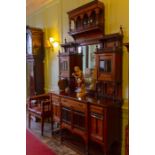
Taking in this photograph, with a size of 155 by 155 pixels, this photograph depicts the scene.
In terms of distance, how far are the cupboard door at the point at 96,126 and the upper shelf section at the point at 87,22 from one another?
1.28 m

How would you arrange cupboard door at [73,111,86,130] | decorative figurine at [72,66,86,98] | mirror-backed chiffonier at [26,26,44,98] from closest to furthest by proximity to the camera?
cupboard door at [73,111,86,130] → decorative figurine at [72,66,86,98] → mirror-backed chiffonier at [26,26,44,98]

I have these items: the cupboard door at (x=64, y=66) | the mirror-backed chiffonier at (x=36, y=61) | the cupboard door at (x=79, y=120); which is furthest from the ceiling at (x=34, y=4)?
the cupboard door at (x=79, y=120)

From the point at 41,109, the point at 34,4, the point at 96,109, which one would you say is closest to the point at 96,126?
the point at 96,109

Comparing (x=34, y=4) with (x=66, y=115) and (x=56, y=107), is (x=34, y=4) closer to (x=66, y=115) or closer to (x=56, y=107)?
(x=56, y=107)

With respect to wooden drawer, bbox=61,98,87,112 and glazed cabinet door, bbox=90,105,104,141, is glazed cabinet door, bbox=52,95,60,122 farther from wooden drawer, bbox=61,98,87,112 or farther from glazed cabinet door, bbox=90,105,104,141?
glazed cabinet door, bbox=90,105,104,141

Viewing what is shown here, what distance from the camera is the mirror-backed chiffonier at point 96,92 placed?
9.39 ft

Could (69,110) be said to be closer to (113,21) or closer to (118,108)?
(118,108)

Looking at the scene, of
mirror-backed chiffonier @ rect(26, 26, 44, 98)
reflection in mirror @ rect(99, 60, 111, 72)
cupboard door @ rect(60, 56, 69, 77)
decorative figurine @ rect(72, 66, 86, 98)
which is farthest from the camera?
mirror-backed chiffonier @ rect(26, 26, 44, 98)

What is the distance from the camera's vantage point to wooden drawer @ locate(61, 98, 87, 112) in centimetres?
310

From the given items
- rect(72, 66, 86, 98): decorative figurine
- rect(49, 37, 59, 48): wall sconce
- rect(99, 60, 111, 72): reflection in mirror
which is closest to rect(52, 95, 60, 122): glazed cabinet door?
rect(72, 66, 86, 98): decorative figurine

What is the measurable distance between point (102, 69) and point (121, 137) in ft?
3.50

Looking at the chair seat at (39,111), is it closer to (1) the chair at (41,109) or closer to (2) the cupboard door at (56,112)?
(1) the chair at (41,109)
